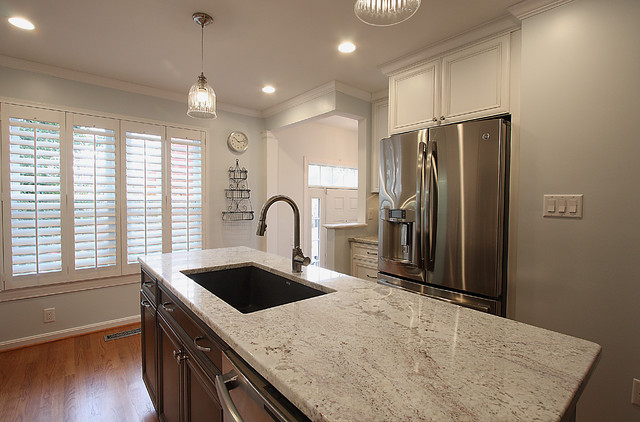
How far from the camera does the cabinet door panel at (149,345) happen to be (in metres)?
1.72

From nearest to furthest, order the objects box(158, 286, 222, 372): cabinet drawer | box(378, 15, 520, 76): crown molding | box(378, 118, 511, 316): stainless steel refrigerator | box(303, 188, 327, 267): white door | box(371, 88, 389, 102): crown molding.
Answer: box(158, 286, 222, 372): cabinet drawer < box(378, 118, 511, 316): stainless steel refrigerator < box(378, 15, 520, 76): crown molding < box(371, 88, 389, 102): crown molding < box(303, 188, 327, 267): white door

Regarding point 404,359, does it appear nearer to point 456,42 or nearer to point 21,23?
point 456,42

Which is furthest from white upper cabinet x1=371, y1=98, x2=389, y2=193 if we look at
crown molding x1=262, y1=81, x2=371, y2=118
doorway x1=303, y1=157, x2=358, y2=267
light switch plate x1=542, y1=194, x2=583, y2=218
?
light switch plate x1=542, y1=194, x2=583, y2=218

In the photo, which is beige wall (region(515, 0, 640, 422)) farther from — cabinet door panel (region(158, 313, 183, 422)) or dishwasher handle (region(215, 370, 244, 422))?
cabinet door panel (region(158, 313, 183, 422))

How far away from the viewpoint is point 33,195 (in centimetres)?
271

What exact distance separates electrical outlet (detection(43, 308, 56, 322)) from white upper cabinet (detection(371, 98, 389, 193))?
131 inches

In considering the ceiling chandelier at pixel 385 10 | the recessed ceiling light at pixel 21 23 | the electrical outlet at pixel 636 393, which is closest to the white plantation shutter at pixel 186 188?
the recessed ceiling light at pixel 21 23

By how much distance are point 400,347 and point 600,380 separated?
1.61 m

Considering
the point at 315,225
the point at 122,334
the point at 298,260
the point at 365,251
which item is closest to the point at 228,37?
the point at 298,260

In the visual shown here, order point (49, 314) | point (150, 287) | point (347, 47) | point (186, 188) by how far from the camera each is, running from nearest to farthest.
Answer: point (150, 287), point (347, 47), point (49, 314), point (186, 188)

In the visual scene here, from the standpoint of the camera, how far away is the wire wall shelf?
3.93 meters

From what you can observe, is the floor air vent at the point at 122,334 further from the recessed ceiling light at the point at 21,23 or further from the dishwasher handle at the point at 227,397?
the dishwasher handle at the point at 227,397

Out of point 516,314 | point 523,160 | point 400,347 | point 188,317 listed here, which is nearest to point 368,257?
point 516,314

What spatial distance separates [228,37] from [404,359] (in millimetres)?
2400
